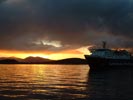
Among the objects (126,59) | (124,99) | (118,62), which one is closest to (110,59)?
(118,62)

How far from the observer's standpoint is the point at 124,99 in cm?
3256

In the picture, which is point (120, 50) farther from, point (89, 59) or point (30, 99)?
point (30, 99)

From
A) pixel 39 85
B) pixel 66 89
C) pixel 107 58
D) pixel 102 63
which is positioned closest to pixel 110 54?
pixel 107 58

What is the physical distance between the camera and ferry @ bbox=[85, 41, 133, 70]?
102 metres

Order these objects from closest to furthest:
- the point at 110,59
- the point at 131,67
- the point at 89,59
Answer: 1. the point at 89,59
2. the point at 110,59
3. the point at 131,67

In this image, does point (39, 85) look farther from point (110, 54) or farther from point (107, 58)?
point (110, 54)

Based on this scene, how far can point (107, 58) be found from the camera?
108m

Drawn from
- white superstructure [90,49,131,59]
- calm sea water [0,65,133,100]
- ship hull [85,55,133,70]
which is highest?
white superstructure [90,49,131,59]

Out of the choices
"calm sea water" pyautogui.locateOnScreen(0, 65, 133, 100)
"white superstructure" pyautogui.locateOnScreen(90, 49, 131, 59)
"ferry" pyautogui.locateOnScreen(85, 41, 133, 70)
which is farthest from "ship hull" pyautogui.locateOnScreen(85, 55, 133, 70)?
"calm sea water" pyautogui.locateOnScreen(0, 65, 133, 100)

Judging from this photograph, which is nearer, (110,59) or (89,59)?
(89,59)

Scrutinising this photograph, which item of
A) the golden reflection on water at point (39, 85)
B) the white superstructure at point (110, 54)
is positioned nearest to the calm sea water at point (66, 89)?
the golden reflection on water at point (39, 85)

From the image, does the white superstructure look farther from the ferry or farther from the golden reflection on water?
the golden reflection on water

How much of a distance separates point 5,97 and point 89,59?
70418 mm

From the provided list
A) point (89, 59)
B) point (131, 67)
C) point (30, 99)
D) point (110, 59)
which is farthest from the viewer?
point (131, 67)
